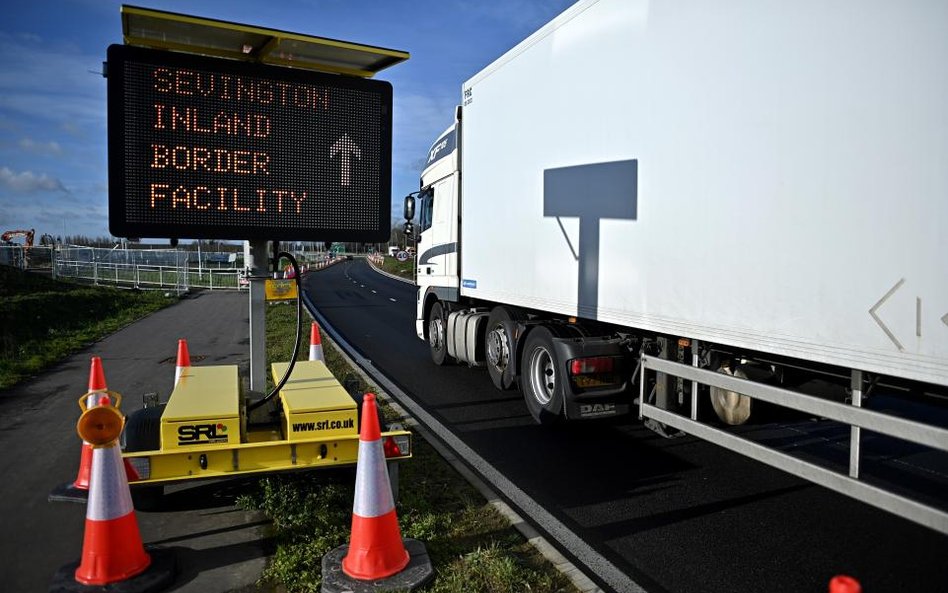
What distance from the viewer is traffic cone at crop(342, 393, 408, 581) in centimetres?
353

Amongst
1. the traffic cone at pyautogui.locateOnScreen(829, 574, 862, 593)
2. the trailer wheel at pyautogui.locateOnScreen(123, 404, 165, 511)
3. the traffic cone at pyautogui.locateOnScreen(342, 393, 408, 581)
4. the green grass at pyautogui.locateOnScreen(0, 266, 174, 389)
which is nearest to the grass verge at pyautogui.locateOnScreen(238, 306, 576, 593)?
the traffic cone at pyautogui.locateOnScreen(342, 393, 408, 581)

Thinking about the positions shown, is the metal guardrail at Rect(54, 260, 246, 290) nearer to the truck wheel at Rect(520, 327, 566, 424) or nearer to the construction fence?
the construction fence

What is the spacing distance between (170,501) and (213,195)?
223cm

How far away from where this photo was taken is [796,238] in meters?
3.96

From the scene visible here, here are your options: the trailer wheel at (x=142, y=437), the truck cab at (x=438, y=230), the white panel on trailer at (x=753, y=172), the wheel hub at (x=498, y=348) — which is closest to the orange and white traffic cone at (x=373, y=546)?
the trailer wheel at (x=142, y=437)

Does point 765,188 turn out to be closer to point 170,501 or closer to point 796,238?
point 796,238

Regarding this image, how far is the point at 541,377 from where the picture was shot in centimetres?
718

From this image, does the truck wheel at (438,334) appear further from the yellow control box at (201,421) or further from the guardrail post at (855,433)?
the guardrail post at (855,433)

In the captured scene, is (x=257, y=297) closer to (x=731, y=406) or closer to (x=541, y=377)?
(x=541, y=377)

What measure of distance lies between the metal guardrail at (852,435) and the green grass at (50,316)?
29.2 ft

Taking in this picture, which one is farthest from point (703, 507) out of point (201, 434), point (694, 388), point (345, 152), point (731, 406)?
point (345, 152)

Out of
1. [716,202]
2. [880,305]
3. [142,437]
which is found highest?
[716,202]

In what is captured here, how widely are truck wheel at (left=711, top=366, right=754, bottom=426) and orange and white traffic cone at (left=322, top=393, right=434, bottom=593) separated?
2.97m

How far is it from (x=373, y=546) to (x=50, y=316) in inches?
597
